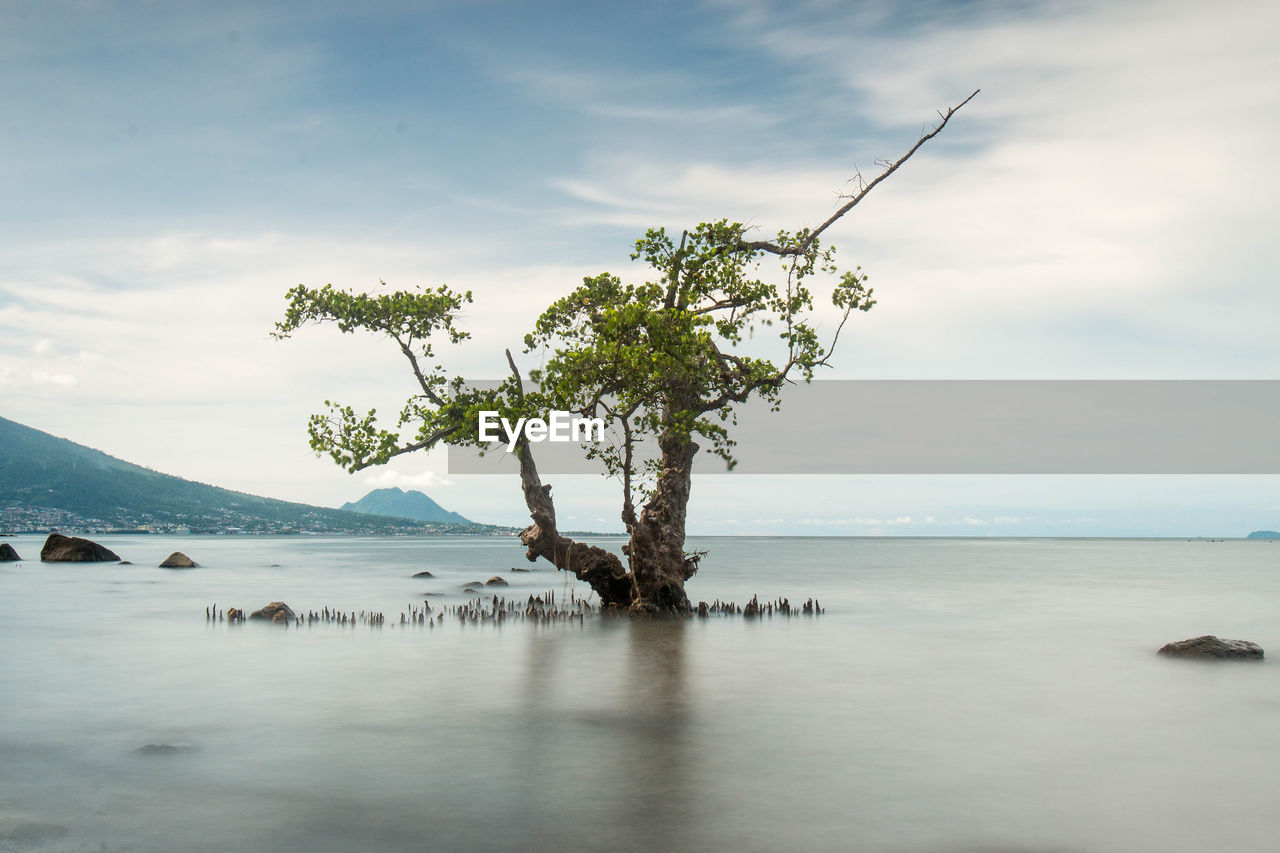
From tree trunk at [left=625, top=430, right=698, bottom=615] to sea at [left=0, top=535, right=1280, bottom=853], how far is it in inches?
64.2

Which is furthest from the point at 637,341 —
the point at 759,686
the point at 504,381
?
the point at 759,686

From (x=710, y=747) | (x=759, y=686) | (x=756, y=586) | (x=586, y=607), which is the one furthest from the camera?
(x=756, y=586)

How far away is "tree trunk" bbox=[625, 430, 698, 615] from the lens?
32969mm

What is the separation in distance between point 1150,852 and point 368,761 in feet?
34.6

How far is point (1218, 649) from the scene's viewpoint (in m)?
26.9

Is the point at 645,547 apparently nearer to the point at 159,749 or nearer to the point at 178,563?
the point at 159,749

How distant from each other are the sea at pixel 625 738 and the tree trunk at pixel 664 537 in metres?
1.63

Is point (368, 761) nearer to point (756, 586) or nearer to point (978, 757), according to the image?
point (978, 757)

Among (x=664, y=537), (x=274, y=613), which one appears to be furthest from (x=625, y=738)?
(x=274, y=613)

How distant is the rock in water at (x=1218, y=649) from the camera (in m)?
26.8

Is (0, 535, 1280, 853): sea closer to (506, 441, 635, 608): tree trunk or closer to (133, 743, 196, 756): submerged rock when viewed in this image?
(133, 743, 196, 756): submerged rock

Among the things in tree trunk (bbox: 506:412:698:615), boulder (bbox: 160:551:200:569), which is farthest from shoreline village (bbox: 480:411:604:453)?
boulder (bbox: 160:551:200:569)

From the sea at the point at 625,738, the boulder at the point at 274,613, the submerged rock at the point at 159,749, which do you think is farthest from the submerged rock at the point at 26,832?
the boulder at the point at 274,613

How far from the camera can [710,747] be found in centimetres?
1563
